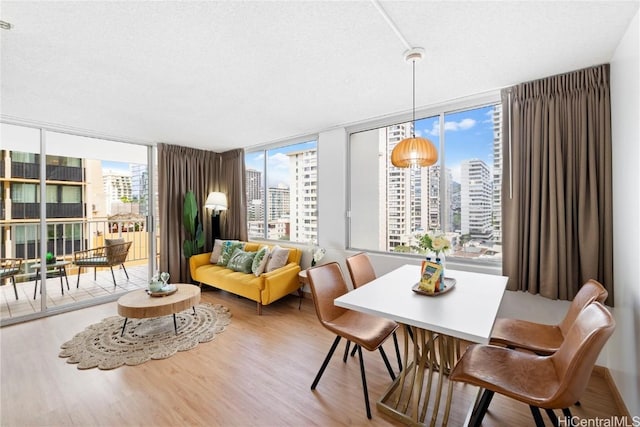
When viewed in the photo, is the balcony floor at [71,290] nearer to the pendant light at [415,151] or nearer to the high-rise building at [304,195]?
the high-rise building at [304,195]

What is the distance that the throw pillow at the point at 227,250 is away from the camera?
14.3ft

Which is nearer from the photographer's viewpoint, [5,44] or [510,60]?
[5,44]

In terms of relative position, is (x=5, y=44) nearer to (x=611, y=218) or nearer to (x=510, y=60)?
(x=510, y=60)

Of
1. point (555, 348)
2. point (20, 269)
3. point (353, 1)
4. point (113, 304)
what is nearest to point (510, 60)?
point (353, 1)

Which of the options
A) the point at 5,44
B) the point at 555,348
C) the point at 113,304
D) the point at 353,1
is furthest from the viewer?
the point at 113,304

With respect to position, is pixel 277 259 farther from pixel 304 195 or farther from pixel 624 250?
pixel 624 250

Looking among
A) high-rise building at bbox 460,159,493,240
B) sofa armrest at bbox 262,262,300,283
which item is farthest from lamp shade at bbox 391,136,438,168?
sofa armrest at bbox 262,262,300,283

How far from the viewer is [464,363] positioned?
1.48 meters

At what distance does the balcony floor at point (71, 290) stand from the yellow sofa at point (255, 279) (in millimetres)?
1168

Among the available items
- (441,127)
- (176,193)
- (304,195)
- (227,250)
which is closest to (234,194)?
(176,193)

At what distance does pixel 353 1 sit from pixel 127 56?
5.44 ft

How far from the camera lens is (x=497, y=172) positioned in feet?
8.92

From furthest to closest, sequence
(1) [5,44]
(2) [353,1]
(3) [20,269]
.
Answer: (3) [20,269], (1) [5,44], (2) [353,1]

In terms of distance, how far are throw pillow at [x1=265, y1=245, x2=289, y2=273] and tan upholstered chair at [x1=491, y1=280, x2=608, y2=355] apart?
A: 102 inches
